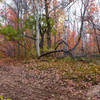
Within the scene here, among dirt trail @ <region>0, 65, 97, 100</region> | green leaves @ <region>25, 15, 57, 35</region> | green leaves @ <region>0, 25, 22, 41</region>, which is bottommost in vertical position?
dirt trail @ <region>0, 65, 97, 100</region>

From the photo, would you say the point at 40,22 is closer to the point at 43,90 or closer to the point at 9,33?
A: the point at 9,33

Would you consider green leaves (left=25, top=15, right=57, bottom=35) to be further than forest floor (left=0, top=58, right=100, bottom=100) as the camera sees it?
Yes

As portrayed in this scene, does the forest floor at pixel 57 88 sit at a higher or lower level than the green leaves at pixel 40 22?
lower

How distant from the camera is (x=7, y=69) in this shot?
9711 millimetres

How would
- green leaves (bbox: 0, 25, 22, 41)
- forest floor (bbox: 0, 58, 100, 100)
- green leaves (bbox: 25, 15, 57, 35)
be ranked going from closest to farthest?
forest floor (bbox: 0, 58, 100, 100) < green leaves (bbox: 0, 25, 22, 41) < green leaves (bbox: 25, 15, 57, 35)

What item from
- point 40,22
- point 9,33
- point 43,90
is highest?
point 40,22

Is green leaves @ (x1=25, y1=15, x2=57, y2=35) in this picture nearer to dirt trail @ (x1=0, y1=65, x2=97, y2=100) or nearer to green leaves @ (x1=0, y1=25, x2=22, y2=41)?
green leaves @ (x1=0, y1=25, x2=22, y2=41)

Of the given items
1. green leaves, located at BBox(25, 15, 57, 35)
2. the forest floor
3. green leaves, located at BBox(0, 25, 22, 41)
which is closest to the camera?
the forest floor

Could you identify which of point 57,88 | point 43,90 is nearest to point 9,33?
point 43,90

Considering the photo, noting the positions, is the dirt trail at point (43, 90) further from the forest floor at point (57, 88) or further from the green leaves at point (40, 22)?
the green leaves at point (40, 22)

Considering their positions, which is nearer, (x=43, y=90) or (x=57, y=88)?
(x=43, y=90)

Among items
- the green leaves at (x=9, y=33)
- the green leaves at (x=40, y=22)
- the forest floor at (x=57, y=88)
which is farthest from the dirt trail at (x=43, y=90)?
the green leaves at (x=40, y=22)

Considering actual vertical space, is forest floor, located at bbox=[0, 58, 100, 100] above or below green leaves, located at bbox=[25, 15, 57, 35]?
below

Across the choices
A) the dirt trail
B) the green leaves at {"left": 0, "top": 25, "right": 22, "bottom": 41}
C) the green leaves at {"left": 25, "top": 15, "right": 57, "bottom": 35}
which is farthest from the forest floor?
the green leaves at {"left": 25, "top": 15, "right": 57, "bottom": 35}
